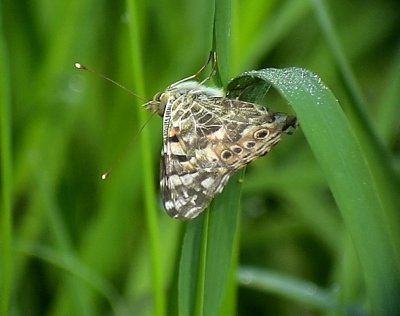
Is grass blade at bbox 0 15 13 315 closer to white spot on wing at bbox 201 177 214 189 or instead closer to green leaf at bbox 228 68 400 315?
white spot on wing at bbox 201 177 214 189

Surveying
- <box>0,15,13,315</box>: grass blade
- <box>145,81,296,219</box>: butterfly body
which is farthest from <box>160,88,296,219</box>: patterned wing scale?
<box>0,15,13,315</box>: grass blade

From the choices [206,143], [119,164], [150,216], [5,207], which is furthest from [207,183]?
[119,164]

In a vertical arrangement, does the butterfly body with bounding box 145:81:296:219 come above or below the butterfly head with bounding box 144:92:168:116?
below

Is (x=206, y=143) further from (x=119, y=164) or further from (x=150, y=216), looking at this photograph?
(x=119, y=164)

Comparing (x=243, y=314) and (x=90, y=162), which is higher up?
(x=90, y=162)

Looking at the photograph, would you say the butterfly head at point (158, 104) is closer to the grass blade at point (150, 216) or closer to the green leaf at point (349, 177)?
the grass blade at point (150, 216)

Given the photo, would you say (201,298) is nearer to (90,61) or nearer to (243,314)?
(243,314)

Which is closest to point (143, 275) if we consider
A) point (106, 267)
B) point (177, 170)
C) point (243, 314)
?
point (106, 267)
